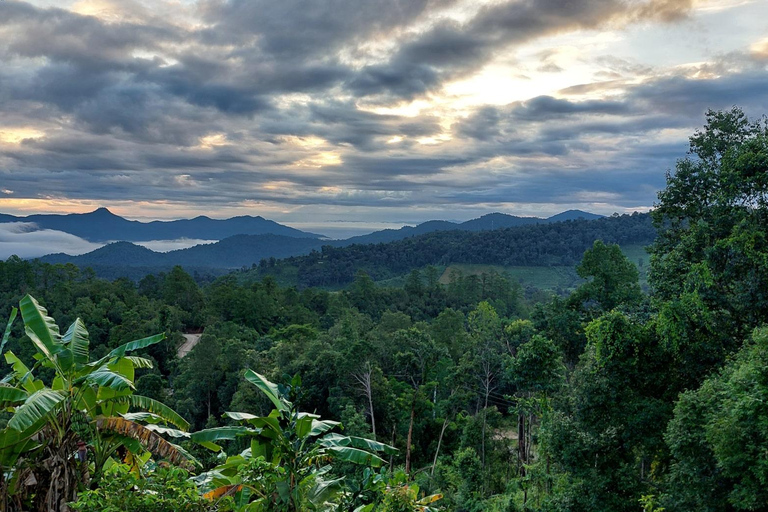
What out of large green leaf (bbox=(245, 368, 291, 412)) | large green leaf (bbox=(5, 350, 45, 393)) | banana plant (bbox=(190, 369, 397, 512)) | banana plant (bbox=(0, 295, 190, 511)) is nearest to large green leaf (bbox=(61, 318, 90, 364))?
banana plant (bbox=(0, 295, 190, 511))

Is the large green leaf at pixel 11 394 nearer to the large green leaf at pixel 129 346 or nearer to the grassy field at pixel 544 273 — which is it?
the large green leaf at pixel 129 346

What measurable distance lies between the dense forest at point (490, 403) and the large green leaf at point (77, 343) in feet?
0.08

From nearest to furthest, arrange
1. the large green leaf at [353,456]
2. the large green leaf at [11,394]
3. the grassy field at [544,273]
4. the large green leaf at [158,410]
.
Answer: the large green leaf at [11,394] < the large green leaf at [353,456] < the large green leaf at [158,410] < the grassy field at [544,273]

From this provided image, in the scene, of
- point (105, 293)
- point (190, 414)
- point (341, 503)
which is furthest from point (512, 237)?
point (341, 503)

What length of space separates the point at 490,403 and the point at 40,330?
2933 cm

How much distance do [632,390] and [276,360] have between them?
22.3 metres

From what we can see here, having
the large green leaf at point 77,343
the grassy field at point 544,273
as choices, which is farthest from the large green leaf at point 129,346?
the grassy field at point 544,273

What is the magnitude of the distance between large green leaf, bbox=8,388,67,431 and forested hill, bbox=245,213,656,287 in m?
97.9

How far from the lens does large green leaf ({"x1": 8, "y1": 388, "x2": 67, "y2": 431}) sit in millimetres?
3727

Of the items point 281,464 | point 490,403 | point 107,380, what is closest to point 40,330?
point 107,380

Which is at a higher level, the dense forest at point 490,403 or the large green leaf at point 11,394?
the large green leaf at point 11,394

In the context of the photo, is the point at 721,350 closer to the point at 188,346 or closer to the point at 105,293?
the point at 188,346

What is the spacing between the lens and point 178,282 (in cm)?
5722

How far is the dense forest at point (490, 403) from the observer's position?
4281 millimetres
